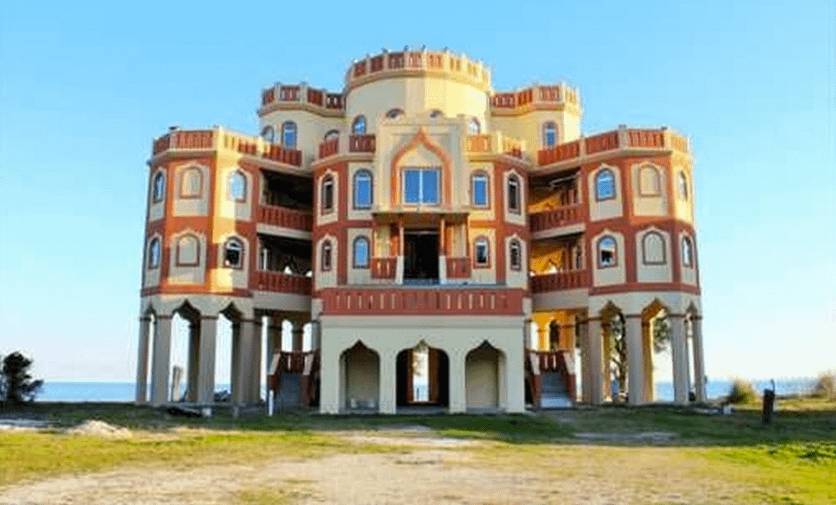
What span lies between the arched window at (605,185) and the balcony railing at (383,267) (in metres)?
9.65

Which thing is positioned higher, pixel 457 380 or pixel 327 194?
pixel 327 194

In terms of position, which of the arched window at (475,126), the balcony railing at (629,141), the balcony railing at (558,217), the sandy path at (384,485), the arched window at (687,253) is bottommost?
the sandy path at (384,485)

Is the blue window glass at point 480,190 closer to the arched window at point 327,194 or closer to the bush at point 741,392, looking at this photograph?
the arched window at point 327,194

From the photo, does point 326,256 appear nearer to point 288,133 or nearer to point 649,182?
point 288,133

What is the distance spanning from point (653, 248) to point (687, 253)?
176 cm

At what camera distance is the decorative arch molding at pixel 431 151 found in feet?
116

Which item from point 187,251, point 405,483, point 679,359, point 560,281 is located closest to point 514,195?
point 560,281

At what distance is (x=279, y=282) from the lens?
125 feet

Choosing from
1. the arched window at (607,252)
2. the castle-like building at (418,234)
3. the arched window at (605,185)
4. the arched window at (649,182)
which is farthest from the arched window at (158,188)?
the arched window at (649,182)

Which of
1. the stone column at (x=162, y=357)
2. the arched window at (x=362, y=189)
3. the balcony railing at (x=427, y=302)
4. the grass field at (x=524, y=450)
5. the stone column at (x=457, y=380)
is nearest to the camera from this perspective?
the grass field at (x=524, y=450)

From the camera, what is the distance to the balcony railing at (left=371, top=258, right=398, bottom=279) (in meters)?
34.4

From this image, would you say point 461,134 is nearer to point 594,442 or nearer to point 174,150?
point 174,150

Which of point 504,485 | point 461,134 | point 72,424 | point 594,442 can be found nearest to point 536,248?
point 461,134

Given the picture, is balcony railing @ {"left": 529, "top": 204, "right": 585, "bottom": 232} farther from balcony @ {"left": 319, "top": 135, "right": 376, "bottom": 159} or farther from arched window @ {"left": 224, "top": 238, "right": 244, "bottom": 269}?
arched window @ {"left": 224, "top": 238, "right": 244, "bottom": 269}
